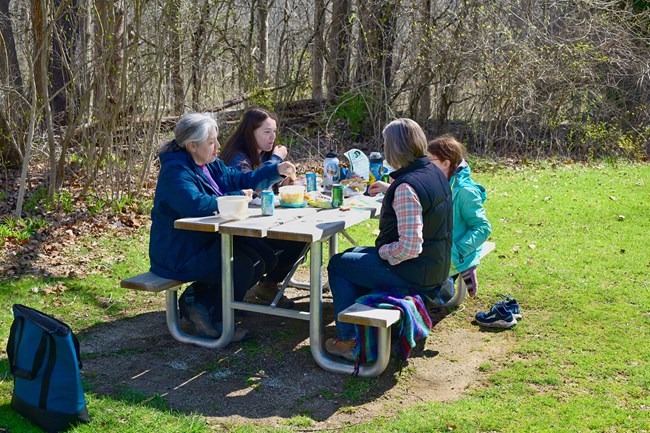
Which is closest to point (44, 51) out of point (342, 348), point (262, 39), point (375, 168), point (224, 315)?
point (375, 168)

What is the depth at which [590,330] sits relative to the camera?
15.7ft

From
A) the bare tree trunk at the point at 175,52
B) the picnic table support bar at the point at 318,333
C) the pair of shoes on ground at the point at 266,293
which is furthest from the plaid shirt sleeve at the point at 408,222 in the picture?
the bare tree trunk at the point at 175,52

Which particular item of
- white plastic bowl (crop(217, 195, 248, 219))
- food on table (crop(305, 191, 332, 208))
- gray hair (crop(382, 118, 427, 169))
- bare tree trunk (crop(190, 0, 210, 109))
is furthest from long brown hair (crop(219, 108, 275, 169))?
bare tree trunk (crop(190, 0, 210, 109))

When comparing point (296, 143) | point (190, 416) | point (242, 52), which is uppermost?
point (242, 52)

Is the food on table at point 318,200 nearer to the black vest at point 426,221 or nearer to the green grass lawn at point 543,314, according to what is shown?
the black vest at point 426,221

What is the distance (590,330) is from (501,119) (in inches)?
299

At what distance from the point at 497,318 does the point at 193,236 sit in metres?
2.01

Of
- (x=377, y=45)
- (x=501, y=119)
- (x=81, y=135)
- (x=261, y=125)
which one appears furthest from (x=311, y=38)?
(x=261, y=125)

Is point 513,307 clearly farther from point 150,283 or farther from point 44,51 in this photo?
point 44,51

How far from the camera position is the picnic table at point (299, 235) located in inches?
161

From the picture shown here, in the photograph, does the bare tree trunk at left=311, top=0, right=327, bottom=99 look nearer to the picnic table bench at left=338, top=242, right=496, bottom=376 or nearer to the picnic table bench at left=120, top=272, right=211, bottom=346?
the picnic table bench at left=120, top=272, right=211, bottom=346

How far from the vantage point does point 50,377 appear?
3514 millimetres

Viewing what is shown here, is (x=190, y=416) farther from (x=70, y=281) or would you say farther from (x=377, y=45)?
(x=377, y=45)

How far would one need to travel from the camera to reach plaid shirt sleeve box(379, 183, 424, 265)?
399 cm
